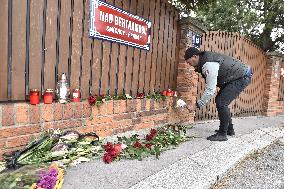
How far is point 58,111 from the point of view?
331 centimetres

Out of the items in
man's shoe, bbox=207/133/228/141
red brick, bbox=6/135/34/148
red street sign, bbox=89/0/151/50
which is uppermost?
red street sign, bbox=89/0/151/50

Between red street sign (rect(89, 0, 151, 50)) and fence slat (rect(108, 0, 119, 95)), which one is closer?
red street sign (rect(89, 0, 151, 50))

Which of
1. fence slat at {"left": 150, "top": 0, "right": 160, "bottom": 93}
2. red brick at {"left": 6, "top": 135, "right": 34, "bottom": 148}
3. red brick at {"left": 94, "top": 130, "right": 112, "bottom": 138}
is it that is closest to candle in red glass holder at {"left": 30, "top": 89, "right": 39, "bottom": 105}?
red brick at {"left": 6, "top": 135, "right": 34, "bottom": 148}

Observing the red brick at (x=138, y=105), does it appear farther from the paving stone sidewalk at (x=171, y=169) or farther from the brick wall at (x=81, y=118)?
the paving stone sidewalk at (x=171, y=169)

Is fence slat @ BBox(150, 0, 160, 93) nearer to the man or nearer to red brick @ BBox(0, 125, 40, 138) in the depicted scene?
the man

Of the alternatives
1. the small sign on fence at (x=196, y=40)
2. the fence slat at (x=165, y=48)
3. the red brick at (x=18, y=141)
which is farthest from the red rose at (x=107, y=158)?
the small sign on fence at (x=196, y=40)

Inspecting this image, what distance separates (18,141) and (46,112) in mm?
420

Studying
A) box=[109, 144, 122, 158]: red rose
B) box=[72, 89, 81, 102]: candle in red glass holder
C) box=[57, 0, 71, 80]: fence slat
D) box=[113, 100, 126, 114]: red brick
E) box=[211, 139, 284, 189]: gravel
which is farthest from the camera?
box=[113, 100, 126, 114]: red brick

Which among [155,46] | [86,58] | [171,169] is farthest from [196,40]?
[171,169]

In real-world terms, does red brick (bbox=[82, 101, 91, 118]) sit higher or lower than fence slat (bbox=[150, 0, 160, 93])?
lower

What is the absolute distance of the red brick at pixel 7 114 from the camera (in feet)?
8.93

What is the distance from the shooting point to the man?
14.4ft

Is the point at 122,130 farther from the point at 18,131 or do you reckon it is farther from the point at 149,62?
the point at 18,131

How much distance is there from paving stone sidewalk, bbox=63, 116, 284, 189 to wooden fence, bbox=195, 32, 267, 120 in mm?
2586
